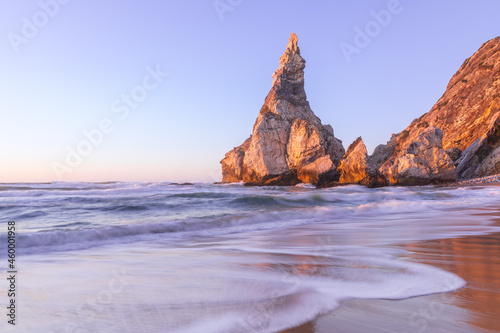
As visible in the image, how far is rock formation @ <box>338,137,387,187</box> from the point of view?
80.5 ft

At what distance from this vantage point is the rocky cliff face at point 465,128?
25000 mm

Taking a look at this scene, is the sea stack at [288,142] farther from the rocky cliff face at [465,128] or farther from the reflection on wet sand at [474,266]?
the reflection on wet sand at [474,266]

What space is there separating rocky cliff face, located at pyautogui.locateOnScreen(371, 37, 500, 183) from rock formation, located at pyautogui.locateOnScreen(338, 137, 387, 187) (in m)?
1.74

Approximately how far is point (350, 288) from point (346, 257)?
1.04 m

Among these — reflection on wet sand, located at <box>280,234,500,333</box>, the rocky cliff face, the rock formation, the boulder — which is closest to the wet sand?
reflection on wet sand, located at <box>280,234,500,333</box>

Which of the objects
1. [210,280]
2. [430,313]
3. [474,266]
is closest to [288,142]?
[474,266]

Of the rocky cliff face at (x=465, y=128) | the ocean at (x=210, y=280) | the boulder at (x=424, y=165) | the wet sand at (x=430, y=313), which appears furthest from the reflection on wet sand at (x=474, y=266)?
the rocky cliff face at (x=465, y=128)

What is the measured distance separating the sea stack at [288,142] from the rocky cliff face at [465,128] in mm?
5805

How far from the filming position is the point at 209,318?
→ 4.87 feet

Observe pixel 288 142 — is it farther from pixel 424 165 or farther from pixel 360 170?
pixel 424 165

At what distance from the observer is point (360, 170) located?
977 inches

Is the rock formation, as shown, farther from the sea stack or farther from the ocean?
the ocean

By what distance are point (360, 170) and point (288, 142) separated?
1001 cm

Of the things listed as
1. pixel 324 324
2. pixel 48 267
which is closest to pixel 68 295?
pixel 48 267
